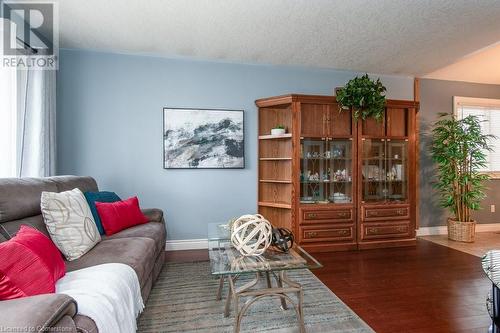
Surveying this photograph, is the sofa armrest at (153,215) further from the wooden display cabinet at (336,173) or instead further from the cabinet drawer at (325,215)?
the cabinet drawer at (325,215)

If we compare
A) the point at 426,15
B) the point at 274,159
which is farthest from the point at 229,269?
the point at 426,15

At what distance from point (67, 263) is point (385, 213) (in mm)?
3692

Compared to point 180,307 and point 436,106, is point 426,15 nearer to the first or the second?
point 436,106

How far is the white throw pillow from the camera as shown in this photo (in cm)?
179

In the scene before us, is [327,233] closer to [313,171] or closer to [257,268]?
[313,171]

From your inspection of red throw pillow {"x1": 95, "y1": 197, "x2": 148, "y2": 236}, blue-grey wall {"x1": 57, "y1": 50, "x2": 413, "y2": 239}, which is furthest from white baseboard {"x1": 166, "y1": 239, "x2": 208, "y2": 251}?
red throw pillow {"x1": 95, "y1": 197, "x2": 148, "y2": 236}

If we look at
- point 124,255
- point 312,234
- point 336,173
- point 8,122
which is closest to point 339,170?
point 336,173

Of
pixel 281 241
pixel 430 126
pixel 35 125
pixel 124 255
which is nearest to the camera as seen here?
pixel 124 255

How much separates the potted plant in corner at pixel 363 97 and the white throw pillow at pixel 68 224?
3.17m

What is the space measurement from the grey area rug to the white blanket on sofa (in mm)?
363

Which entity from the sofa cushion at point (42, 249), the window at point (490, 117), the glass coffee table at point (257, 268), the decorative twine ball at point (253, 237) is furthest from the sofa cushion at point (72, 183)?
the window at point (490, 117)

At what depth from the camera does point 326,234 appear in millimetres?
3520

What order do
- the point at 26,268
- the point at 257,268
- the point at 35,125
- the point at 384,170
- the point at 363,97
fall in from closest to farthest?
the point at 26,268 → the point at 257,268 → the point at 35,125 → the point at 363,97 → the point at 384,170

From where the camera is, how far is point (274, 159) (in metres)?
3.75
